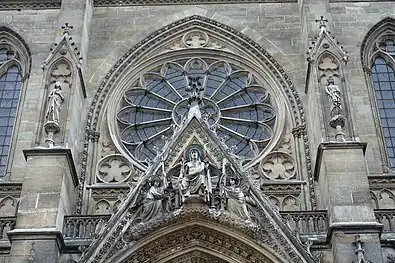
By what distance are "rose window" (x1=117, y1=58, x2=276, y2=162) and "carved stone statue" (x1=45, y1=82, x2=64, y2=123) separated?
94.3 inches

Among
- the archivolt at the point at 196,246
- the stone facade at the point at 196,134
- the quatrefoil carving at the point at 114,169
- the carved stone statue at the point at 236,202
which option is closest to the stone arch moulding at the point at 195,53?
the stone facade at the point at 196,134

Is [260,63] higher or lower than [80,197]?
higher

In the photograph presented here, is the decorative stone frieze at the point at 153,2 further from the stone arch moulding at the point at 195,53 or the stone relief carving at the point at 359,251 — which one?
the stone relief carving at the point at 359,251

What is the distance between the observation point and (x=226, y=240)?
16.1m

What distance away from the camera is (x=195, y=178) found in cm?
1622

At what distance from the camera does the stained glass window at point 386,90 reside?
1902 cm

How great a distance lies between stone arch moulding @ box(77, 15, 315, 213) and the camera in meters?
19.2

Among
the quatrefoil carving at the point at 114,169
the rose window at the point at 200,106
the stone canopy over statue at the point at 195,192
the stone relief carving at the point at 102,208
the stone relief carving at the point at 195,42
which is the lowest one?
the stone canopy over statue at the point at 195,192

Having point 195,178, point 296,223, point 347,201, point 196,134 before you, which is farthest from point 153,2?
point 347,201

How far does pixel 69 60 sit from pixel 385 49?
345 inches

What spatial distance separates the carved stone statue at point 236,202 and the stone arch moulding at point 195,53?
103 inches

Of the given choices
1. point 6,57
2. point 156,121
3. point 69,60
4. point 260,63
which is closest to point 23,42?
point 6,57

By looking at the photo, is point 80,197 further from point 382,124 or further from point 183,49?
point 382,124

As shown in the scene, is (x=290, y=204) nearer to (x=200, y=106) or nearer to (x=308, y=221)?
(x=308, y=221)
